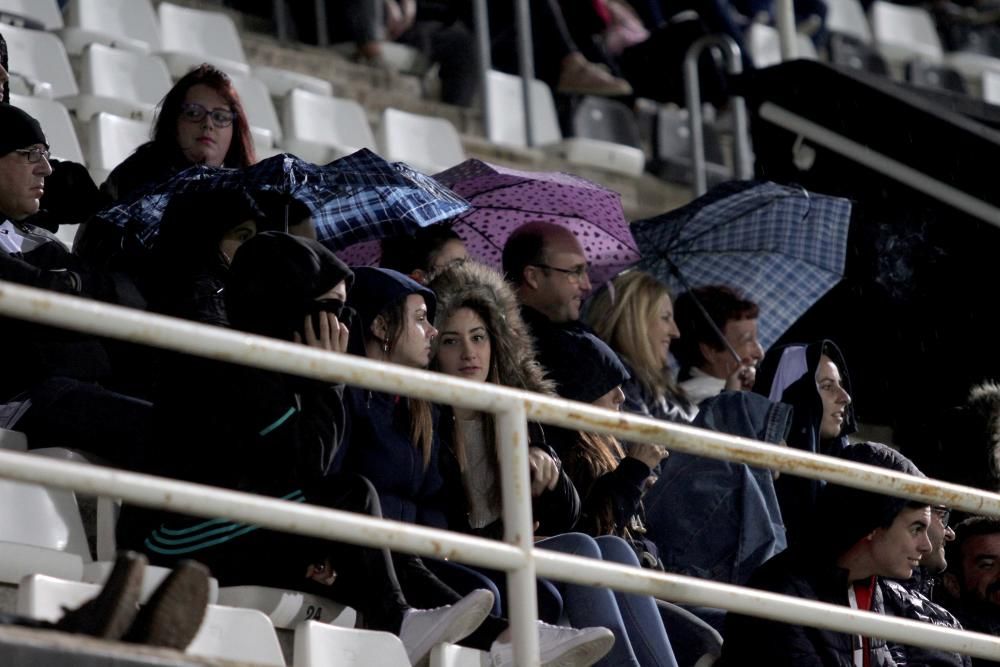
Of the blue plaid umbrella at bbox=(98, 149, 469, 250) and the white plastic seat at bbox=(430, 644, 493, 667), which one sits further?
the blue plaid umbrella at bbox=(98, 149, 469, 250)

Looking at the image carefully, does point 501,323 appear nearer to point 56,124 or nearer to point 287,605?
point 287,605

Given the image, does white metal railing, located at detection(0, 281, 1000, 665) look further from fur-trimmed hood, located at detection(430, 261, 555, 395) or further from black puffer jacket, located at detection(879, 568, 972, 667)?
fur-trimmed hood, located at detection(430, 261, 555, 395)

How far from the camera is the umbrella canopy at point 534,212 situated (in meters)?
7.82

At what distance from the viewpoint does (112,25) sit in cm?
1012

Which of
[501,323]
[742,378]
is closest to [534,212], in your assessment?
[742,378]


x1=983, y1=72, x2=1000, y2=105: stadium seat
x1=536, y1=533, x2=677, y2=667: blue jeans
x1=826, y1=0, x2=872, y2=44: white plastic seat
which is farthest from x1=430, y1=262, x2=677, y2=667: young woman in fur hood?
x1=826, y1=0, x2=872, y2=44: white plastic seat

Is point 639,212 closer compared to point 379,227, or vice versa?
point 379,227

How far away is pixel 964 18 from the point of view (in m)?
15.7

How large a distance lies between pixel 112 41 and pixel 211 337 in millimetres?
6134

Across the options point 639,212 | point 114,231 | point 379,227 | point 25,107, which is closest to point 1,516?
point 114,231

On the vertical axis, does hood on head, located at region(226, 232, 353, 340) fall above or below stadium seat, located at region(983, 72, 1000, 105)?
above

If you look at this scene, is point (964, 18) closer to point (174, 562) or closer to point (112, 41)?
point (112, 41)

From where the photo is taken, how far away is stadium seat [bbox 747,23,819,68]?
13.6 m

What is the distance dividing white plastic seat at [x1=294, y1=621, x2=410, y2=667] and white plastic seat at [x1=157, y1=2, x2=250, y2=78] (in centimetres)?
537
